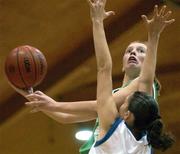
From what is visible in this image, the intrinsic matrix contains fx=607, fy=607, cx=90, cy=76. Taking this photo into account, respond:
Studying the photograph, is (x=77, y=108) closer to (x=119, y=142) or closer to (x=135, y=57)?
(x=135, y=57)

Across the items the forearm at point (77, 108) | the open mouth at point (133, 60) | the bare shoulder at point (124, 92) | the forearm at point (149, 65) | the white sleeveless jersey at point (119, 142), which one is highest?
the forearm at point (149, 65)

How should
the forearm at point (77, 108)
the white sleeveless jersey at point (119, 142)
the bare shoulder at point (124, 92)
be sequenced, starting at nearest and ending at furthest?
1. the white sleeveless jersey at point (119, 142)
2. the bare shoulder at point (124, 92)
3. the forearm at point (77, 108)

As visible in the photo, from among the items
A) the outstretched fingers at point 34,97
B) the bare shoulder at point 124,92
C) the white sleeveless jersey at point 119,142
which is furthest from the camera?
the outstretched fingers at point 34,97

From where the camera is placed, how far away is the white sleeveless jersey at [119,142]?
2.51m

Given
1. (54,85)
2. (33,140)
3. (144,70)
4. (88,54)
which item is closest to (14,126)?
(33,140)

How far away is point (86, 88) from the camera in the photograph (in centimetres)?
559

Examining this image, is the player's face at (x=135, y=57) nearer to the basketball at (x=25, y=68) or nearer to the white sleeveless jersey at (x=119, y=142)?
the basketball at (x=25, y=68)

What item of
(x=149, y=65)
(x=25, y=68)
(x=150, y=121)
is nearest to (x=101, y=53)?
(x=149, y=65)

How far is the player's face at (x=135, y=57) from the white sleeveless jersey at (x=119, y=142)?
625 millimetres

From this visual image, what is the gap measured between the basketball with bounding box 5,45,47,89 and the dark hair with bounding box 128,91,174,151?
719 millimetres

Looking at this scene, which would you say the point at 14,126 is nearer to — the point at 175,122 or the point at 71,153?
the point at 71,153

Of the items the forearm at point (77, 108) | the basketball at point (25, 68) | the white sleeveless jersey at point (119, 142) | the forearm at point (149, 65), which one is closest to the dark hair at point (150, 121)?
the white sleeveless jersey at point (119, 142)

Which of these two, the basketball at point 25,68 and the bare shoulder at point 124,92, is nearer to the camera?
the bare shoulder at point 124,92

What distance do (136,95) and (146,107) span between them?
75 mm
